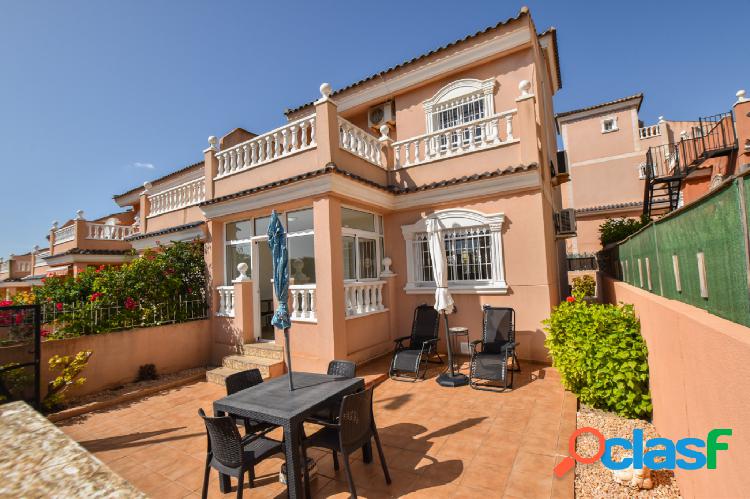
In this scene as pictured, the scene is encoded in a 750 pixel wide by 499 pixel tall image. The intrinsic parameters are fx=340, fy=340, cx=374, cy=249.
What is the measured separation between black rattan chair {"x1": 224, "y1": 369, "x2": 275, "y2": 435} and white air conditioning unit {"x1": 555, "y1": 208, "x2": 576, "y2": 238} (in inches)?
405

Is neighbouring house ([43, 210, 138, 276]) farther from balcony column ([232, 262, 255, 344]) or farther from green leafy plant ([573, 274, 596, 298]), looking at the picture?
green leafy plant ([573, 274, 596, 298])

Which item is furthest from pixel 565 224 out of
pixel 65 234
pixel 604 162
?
pixel 65 234

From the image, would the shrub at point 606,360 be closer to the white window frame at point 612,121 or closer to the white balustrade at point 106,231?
the white balustrade at point 106,231

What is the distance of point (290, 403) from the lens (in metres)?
3.91

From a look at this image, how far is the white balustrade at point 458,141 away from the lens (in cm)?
884

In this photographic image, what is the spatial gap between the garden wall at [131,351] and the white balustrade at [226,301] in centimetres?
61

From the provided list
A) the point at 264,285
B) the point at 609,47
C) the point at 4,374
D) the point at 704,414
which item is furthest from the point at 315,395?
the point at 609,47

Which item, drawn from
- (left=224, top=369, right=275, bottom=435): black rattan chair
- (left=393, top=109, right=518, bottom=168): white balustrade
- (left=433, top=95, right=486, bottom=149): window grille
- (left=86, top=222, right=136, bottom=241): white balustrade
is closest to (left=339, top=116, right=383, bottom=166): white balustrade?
A: (left=393, top=109, right=518, bottom=168): white balustrade

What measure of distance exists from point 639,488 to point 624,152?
88.9 ft

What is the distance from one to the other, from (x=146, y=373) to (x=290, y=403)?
22.4 ft

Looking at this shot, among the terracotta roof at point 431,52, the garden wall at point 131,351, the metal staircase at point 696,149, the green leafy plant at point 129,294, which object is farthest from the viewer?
the metal staircase at point 696,149

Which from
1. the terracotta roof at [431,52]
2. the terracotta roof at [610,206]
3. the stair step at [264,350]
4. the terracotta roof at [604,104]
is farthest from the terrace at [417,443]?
the terracotta roof at [604,104]

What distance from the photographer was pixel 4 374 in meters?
6.08

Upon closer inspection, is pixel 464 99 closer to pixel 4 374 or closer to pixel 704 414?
pixel 704 414
